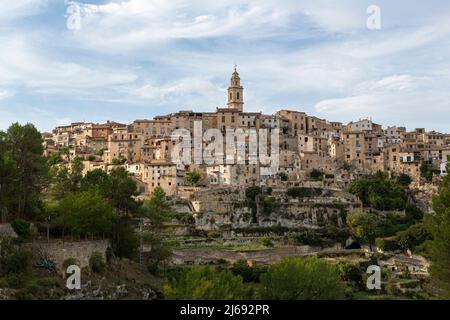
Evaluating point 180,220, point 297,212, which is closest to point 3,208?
point 180,220

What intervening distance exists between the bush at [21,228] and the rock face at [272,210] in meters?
29.5

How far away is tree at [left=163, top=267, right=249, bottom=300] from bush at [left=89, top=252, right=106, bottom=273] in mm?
7624

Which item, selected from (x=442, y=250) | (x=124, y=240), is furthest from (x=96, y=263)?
(x=442, y=250)

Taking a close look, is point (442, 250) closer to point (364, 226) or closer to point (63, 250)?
point (63, 250)

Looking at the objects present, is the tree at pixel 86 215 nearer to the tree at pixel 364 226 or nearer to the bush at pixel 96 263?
the bush at pixel 96 263

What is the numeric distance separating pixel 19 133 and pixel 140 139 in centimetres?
4518

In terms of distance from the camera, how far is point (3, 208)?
34.9 m

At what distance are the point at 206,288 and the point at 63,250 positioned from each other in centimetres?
1111

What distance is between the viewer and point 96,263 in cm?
3359

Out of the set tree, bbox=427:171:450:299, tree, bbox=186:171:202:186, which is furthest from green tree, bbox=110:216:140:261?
tree, bbox=186:171:202:186

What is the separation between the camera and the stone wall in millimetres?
31625

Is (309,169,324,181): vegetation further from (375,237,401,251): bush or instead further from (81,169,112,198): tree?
(81,169,112,198): tree
